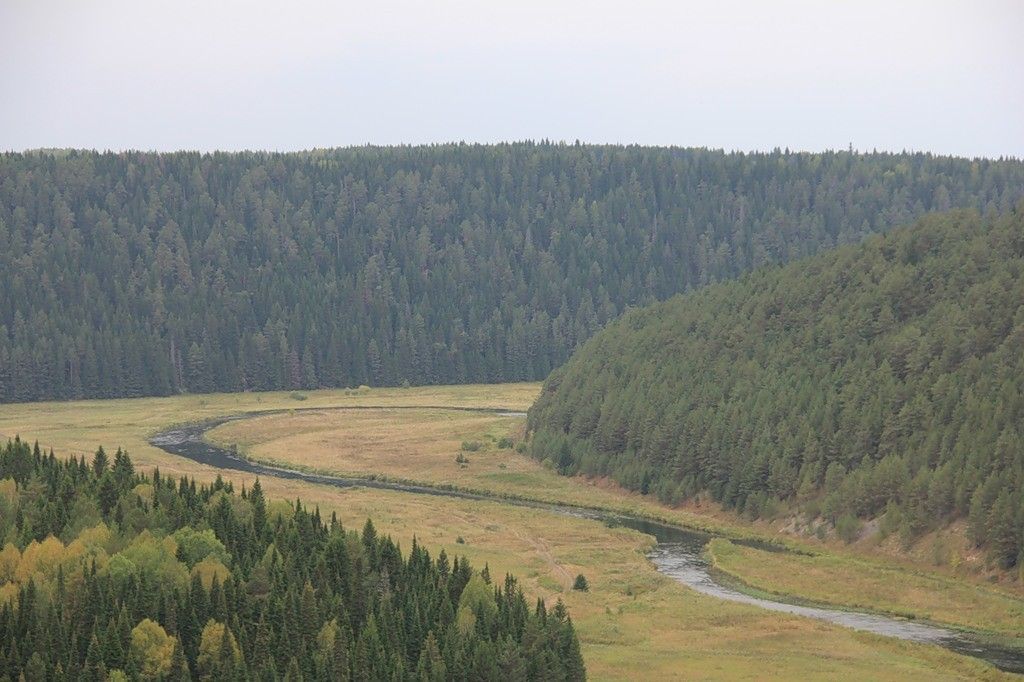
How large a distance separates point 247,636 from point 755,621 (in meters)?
37.4

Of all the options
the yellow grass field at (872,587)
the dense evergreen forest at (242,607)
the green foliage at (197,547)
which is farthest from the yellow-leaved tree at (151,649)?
the yellow grass field at (872,587)

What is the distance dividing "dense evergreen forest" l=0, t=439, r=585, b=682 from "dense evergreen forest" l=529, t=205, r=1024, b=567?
4608 cm

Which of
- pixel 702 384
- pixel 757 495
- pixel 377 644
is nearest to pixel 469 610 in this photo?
pixel 377 644

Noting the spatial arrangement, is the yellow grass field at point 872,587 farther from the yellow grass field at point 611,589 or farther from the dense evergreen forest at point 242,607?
the dense evergreen forest at point 242,607

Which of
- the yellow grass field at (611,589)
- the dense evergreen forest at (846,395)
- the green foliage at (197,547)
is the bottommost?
the yellow grass field at (611,589)

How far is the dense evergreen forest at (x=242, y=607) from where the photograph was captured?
260 feet

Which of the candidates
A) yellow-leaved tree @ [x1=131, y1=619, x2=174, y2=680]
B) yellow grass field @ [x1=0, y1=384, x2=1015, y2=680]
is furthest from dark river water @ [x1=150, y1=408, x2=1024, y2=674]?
yellow-leaved tree @ [x1=131, y1=619, x2=174, y2=680]

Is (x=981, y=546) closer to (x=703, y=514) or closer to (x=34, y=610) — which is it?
(x=703, y=514)

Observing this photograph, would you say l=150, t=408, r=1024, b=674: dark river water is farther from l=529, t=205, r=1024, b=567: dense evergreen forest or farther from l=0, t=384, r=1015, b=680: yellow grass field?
l=529, t=205, r=1024, b=567: dense evergreen forest

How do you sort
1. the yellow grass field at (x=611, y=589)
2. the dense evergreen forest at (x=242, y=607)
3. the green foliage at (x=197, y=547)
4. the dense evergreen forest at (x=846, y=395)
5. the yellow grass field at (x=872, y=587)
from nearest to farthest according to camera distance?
1. the dense evergreen forest at (x=242, y=607)
2. the yellow grass field at (x=611, y=589)
3. the green foliage at (x=197, y=547)
4. the yellow grass field at (x=872, y=587)
5. the dense evergreen forest at (x=846, y=395)

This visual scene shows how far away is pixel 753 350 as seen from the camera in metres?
171

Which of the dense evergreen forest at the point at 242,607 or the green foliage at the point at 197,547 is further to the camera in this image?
the green foliage at the point at 197,547

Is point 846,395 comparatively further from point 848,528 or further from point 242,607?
point 242,607

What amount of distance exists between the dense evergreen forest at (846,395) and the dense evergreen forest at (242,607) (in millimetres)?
46081
